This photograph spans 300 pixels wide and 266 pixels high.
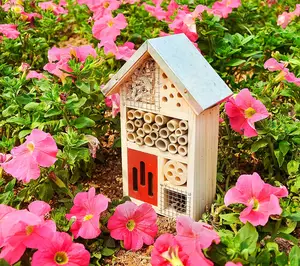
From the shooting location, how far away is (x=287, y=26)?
3373 mm

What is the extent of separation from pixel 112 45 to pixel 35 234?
4.30 ft

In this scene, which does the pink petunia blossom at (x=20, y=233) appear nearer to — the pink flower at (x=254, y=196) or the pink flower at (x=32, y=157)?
the pink flower at (x=32, y=157)

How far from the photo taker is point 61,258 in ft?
5.98

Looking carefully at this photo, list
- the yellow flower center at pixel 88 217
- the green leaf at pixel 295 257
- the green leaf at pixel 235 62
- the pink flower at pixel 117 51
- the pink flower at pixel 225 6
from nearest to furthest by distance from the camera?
the green leaf at pixel 295 257, the yellow flower center at pixel 88 217, the pink flower at pixel 117 51, the green leaf at pixel 235 62, the pink flower at pixel 225 6

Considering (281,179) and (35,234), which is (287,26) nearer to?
(281,179)

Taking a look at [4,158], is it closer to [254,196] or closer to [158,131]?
[158,131]

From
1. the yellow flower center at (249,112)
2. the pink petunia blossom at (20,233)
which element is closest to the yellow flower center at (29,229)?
the pink petunia blossom at (20,233)

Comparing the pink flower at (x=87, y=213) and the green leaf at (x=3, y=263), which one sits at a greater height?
the green leaf at (x=3, y=263)

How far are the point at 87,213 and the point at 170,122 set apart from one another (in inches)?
18.5

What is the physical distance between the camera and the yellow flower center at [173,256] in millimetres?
1681

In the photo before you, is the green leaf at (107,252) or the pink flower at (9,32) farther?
the pink flower at (9,32)

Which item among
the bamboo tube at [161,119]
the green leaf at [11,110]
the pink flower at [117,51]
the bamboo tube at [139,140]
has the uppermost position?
the bamboo tube at [161,119]

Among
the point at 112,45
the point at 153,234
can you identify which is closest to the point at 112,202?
the point at 153,234

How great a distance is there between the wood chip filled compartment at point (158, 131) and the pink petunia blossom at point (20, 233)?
0.57m
